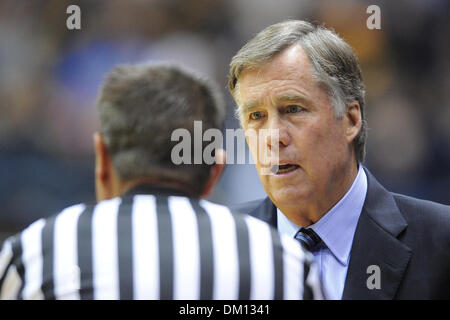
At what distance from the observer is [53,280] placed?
139cm

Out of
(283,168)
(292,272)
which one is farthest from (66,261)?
(283,168)

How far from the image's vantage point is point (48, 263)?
1400mm

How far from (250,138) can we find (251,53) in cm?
29

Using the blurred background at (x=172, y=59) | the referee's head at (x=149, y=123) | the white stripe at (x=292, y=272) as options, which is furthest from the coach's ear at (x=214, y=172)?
the blurred background at (x=172, y=59)

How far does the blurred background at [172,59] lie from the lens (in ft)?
14.5

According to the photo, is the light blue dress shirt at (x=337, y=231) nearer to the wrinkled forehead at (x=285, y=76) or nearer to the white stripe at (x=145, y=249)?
the wrinkled forehead at (x=285, y=76)

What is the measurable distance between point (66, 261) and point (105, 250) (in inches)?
3.5

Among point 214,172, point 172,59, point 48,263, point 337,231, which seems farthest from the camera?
point 172,59

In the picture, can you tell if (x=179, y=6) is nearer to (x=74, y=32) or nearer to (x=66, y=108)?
(x=74, y=32)

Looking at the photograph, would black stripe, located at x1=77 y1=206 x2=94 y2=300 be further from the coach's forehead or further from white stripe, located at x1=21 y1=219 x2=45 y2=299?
the coach's forehead

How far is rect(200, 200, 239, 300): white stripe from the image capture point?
140cm

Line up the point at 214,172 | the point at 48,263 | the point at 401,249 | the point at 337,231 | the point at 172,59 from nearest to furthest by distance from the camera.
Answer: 1. the point at 48,263
2. the point at 214,172
3. the point at 401,249
4. the point at 337,231
5. the point at 172,59

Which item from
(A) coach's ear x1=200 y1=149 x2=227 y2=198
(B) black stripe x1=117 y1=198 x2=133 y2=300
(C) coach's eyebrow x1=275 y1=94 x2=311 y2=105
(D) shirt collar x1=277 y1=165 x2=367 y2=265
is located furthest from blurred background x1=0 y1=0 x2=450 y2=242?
(B) black stripe x1=117 y1=198 x2=133 y2=300

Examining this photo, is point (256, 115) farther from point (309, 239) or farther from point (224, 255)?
point (224, 255)
